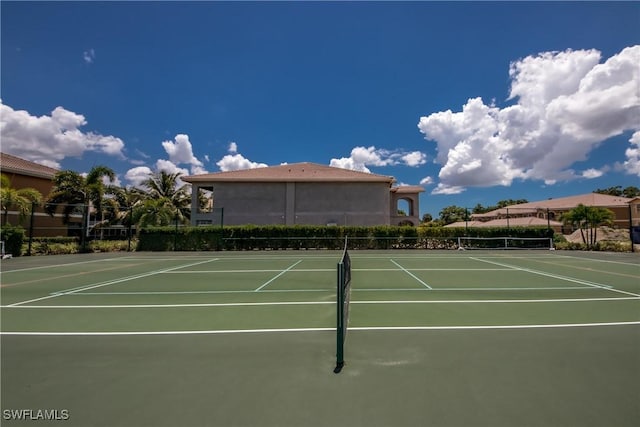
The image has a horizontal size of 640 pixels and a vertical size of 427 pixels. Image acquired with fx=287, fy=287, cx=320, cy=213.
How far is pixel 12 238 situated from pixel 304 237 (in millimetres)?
18447

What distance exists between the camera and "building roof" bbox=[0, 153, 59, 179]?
24.1 m

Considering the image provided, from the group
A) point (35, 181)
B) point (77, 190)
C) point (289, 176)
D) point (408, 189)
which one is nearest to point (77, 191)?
point (77, 190)

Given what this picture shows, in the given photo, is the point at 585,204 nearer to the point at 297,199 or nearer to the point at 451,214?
the point at 451,214

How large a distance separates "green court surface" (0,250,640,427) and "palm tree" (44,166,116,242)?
25.0 meters

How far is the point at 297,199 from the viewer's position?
29641 mm

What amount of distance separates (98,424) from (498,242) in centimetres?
2732

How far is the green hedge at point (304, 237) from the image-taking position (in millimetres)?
23344

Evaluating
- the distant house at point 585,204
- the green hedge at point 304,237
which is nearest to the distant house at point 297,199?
the green hedge at point 304,237

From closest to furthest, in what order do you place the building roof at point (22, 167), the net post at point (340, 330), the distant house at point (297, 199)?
the net post at point (340, 330) → the building roof at point (22, 167) → the distant house at point (297, 199)

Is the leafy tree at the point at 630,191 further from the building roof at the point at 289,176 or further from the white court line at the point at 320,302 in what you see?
the white court line at the point at 320,302

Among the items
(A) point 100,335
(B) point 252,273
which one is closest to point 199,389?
(A) point 100,335

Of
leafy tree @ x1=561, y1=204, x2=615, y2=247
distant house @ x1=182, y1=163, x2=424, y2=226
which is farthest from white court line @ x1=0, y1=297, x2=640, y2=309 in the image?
leafy tree @ x1=561, y1=204, x2=615, y2=247

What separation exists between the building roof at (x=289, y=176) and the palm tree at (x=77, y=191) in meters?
7.27

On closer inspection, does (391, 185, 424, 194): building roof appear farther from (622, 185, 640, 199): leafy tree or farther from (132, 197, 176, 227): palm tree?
(622, 185, 640, 199): leafy tree
